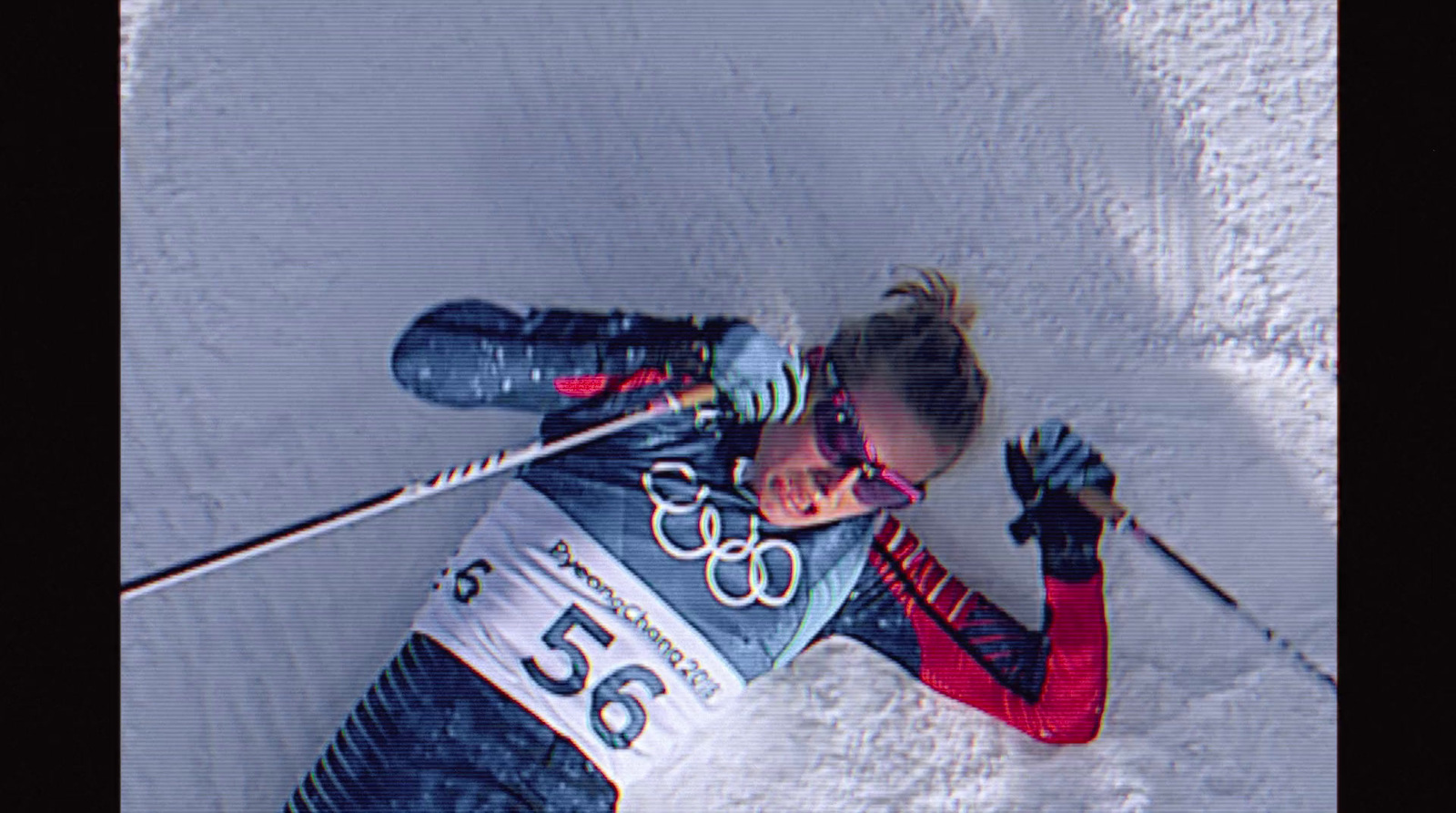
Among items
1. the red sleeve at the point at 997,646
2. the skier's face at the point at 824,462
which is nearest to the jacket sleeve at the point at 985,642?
the red sleeve at the point at 997,646

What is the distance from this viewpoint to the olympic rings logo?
82 cm

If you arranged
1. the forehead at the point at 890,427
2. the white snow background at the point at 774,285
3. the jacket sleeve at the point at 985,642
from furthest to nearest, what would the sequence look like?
the white snow background at the point at 774,285
the jacket sleeve at the point at 985,642
the forehead at the point at 890,427

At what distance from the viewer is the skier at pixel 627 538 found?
774 mm

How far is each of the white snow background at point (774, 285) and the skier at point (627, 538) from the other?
18 cm

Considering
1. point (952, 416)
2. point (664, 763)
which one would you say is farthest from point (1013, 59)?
point (664, 763)

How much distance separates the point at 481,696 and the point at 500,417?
1.10 feet

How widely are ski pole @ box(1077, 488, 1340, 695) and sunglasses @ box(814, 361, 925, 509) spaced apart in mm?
239

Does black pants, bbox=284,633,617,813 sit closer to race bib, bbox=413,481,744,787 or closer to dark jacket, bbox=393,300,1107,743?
race bib, bbox=413,481,744,787

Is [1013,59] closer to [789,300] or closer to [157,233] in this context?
[789,300]

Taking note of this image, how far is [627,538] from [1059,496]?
0.45 metres

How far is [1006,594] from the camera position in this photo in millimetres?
1007

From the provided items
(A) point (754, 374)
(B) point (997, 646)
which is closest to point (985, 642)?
(B) point (997, 646)

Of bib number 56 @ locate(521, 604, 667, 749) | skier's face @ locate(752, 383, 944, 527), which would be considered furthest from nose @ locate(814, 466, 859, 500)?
bib number 56 @ locate(521, 604, 667, 749)

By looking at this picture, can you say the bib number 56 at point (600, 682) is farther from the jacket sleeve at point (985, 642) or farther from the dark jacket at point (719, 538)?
the jacket sleeve at point (985, 642)
